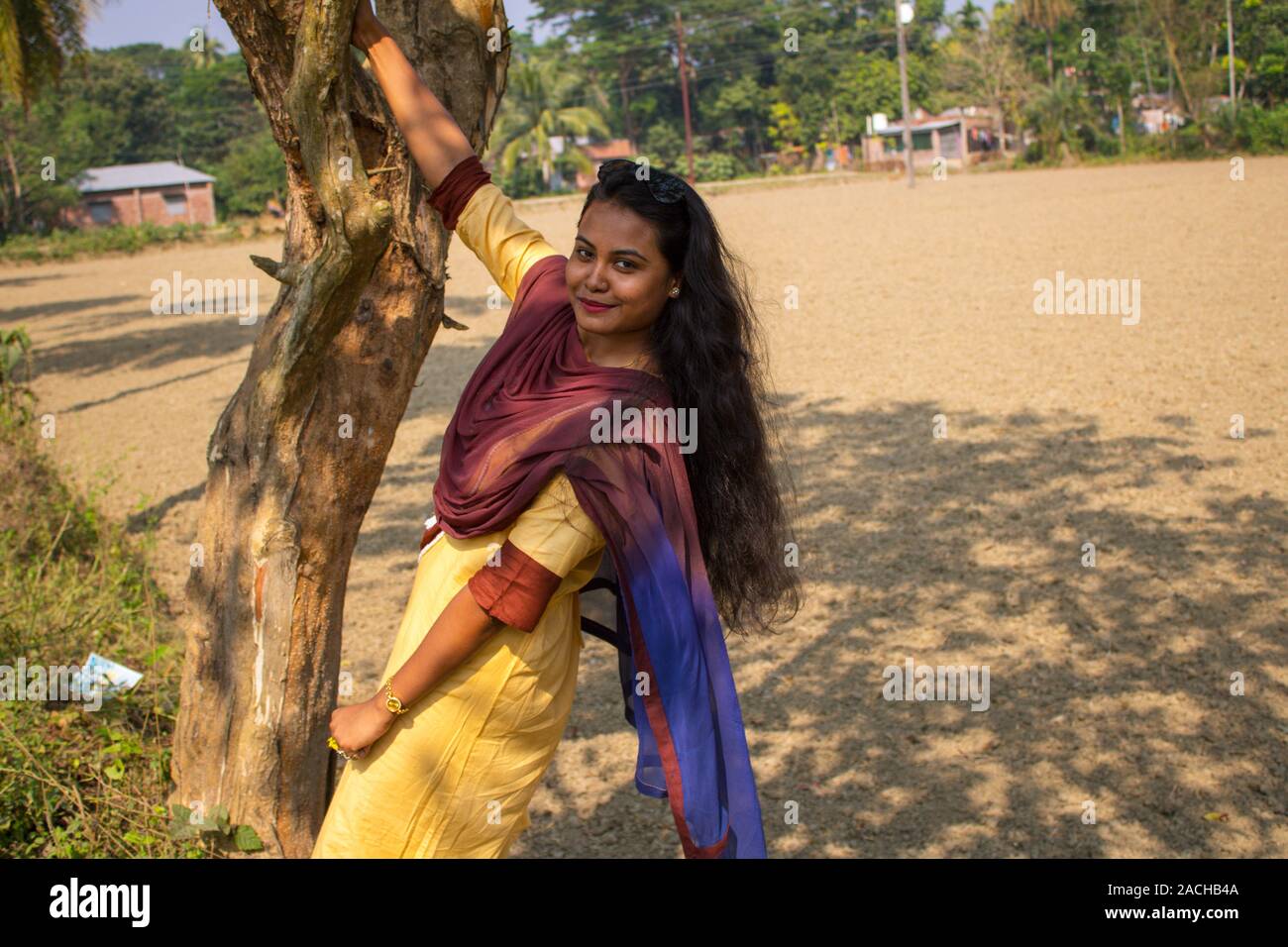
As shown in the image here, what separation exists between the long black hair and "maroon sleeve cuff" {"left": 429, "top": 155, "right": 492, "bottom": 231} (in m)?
0.37

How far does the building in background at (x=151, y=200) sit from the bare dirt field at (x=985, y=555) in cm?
3943

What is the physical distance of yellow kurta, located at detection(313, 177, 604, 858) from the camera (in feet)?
6.63

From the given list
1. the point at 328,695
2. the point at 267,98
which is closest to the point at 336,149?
the point at 267,98

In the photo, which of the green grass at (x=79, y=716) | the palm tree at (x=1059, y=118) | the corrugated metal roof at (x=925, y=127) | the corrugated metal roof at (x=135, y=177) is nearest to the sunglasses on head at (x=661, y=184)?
the green grass at (x=79, y=716)

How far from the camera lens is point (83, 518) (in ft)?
19.0

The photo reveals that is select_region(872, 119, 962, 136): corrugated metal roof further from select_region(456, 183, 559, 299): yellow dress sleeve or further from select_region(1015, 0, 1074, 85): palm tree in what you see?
select_region(456, 183, 559, 299): yellow dress sleeve

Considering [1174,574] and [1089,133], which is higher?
[1089,133]

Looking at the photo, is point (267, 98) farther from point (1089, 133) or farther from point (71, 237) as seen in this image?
point (1089, 133)

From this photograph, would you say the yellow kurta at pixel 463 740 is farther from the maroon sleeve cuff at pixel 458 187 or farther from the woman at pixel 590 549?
the maroon sleeve cuff at pixel 458 187

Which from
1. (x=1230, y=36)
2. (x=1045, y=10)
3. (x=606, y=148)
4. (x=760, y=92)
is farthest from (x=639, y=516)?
(x=760, y=92)

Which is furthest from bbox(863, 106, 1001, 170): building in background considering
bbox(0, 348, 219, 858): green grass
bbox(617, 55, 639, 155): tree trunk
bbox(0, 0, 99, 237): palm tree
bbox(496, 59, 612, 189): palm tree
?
bbox(0, 348, 219, 858): green grass

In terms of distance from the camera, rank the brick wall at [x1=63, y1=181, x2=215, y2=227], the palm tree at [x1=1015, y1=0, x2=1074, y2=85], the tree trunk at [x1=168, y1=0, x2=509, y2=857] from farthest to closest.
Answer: the brick wall at [x1=63, y1=181, x2=215, y2=227]
the palm tree at [x1=1015, y1=0, x2=1074, y2=85]
the tree trunk at [x1=168, y1=0, x2=509, y2=857]

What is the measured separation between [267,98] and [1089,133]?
1751 inches

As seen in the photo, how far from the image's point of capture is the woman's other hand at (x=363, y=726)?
6.68 ft
